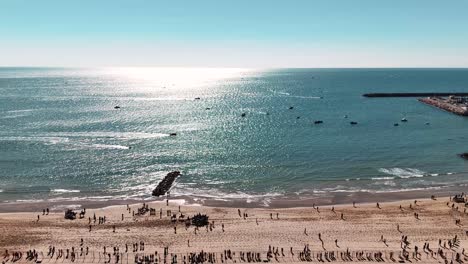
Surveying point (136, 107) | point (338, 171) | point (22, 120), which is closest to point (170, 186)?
point (338, 171)

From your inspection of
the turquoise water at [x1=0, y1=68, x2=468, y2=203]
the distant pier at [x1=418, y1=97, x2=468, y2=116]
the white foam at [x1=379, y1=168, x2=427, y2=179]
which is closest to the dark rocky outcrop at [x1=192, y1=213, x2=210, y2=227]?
the turquoise water at [x1=0, y1=68, x2=468, y2=203]

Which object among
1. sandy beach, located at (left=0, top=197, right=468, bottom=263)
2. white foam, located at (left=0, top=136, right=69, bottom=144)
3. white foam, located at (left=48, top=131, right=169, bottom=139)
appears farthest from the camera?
white foam, located at (left=48, top=131, right=169, bottom=139)

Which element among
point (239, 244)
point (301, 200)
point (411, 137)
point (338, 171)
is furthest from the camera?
point (411, 137)

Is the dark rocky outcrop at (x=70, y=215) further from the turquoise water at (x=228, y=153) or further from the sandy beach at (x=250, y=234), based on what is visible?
the turquoise water at (x=228, y=153)

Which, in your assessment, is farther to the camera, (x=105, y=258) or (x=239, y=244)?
(x=239, y=244)

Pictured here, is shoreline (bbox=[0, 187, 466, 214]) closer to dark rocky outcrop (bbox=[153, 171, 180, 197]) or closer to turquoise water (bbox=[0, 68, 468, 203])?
turquoise water (bbox=[0, 68, 468, 203])

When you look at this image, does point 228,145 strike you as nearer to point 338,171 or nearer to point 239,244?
point 338,171
